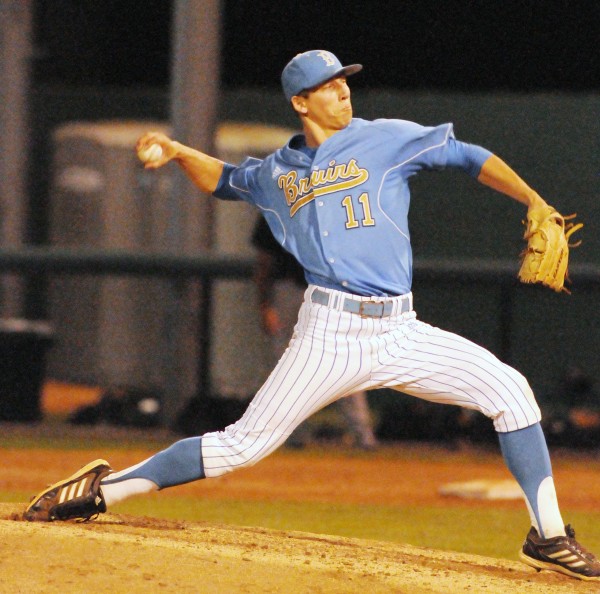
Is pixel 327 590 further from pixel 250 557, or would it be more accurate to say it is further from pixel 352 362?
pixel 352 362

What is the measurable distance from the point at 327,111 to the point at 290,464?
4.25m

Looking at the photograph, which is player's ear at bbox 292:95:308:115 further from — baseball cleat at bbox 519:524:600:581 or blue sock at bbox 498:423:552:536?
baseball cleat at bbox 519:524:600:581

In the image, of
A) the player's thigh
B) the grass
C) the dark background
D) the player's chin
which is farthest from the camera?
the dark background

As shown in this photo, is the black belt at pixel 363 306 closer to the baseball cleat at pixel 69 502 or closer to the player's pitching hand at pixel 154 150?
the player's pitching hand at pixel 154 150

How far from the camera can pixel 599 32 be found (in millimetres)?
16094

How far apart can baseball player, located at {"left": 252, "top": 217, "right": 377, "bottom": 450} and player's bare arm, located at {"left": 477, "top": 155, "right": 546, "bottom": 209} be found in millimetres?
3903

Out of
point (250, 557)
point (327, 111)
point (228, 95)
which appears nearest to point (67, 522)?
point (250, 557)

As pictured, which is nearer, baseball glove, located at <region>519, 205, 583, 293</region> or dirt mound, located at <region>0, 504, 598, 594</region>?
dirt mound, located at <region>0, 504, 598, 594</region>

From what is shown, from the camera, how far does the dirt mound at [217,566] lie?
3.82 metres

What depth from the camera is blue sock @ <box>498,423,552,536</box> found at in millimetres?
4445

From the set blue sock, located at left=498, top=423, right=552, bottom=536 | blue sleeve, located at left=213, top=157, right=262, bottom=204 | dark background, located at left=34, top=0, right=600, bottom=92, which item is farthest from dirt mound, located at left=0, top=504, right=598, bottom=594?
dark background, located at left=34, top=0, right=600, bottom=92

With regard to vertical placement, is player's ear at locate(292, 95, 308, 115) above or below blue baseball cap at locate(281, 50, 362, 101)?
below

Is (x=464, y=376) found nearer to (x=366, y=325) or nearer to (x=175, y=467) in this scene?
(x=366, y=325)

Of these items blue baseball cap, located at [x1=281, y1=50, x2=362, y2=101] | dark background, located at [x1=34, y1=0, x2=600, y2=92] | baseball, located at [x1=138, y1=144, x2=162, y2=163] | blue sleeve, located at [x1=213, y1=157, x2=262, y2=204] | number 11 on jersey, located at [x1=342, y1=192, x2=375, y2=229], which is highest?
dark background, located at [x1=34, y1=0, x2=600, y2=92]
